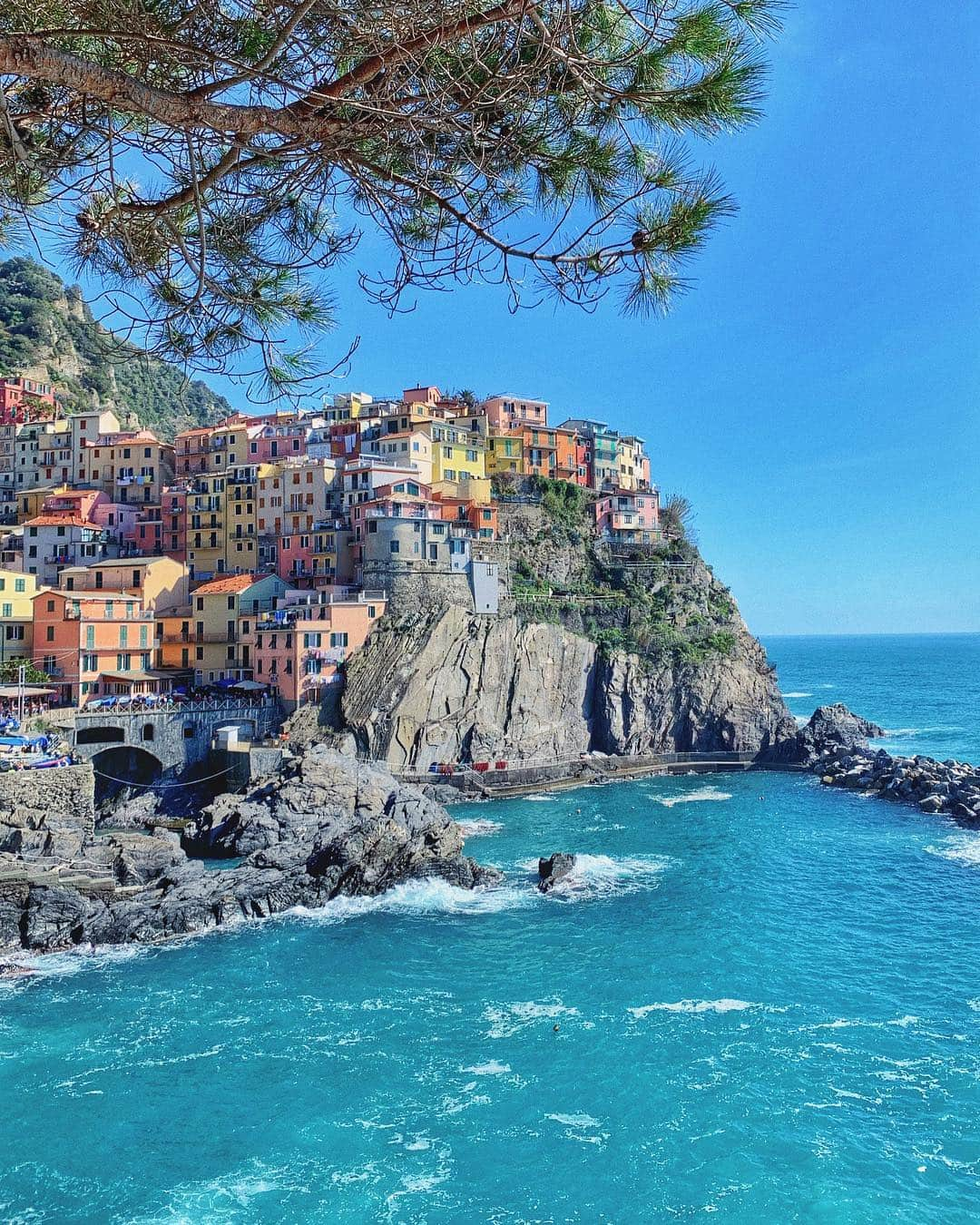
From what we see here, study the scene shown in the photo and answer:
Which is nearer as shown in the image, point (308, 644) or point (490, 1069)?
point (490, 1069)

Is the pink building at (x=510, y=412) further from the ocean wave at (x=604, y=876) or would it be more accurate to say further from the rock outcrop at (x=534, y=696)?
the ocean wave at (x=604, y=876)

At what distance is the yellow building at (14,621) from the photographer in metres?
44.5

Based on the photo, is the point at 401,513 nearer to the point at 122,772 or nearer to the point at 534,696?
the point at 534,696

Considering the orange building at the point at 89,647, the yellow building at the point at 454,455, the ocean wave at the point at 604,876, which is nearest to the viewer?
the ocean wave at the point at 604,876

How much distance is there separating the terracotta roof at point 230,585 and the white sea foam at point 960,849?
117 ft

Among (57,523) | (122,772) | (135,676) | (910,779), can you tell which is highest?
(57,523)

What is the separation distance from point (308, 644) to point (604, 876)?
69.6ft

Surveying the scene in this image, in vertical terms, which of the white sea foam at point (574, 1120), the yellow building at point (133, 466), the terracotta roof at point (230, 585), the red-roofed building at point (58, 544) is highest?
the yellow building at point (133, 466)

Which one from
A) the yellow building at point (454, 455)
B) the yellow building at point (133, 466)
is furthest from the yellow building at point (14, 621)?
the yellow building at point (454, 455)

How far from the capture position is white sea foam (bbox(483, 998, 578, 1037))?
786 inches

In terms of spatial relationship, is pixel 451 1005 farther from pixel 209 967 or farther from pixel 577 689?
pixel 577 689

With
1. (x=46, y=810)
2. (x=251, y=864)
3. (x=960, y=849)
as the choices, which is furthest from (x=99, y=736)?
(x=960, y=849)

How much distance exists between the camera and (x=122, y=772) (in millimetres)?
42281

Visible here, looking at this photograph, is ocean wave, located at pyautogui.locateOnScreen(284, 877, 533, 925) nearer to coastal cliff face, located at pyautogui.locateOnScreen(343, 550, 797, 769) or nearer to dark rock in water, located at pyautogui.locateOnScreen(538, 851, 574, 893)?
dark rock in water, located at pyautogui.locateOnScreen(538, 851, 574, 893)
